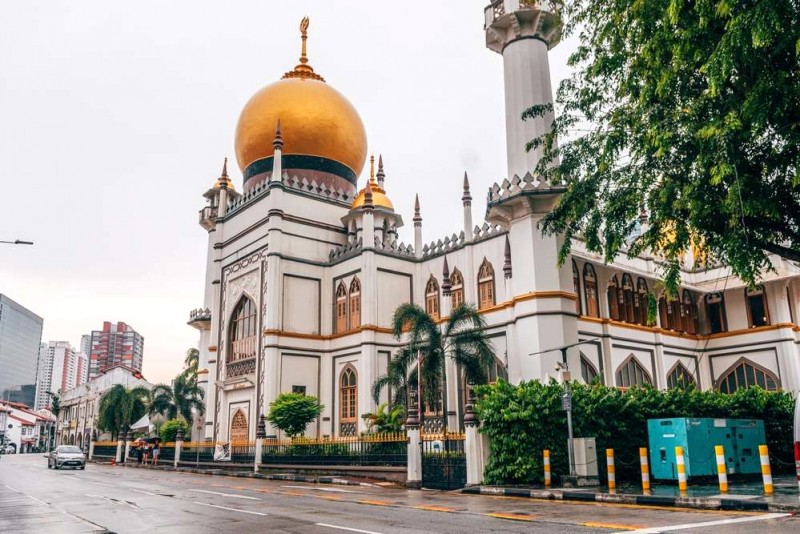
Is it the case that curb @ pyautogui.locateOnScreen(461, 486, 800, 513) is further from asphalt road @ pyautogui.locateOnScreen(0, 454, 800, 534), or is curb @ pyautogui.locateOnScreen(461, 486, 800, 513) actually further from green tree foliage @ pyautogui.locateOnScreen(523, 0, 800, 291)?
green tree foliage @ pyautogui.locateOnScreen(523, 0, 800, 291)

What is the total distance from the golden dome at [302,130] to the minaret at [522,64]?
42.9 ft

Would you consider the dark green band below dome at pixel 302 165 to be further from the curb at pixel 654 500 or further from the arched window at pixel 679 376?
the curb at pixel 654 500

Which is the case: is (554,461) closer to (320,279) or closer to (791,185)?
(791,185)

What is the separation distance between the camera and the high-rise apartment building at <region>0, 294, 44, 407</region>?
13562cm

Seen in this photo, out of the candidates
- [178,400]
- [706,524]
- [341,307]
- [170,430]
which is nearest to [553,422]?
[706,524]

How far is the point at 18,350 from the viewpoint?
14512 cm

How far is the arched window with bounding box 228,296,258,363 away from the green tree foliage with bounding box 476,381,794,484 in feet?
53.2

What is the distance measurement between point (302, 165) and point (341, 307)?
26.4ft

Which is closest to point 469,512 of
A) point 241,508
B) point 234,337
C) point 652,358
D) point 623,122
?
point 241,508

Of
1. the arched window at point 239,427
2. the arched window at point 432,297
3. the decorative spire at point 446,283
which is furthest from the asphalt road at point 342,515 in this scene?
the arched window at point 239,427

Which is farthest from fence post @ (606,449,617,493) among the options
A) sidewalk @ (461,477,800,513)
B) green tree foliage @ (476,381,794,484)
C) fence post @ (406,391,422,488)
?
fence post @ (406,391,422,488)

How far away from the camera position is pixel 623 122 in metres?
13.1

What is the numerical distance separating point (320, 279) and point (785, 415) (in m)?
19.1

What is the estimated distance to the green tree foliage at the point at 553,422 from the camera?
1538 centimetres
